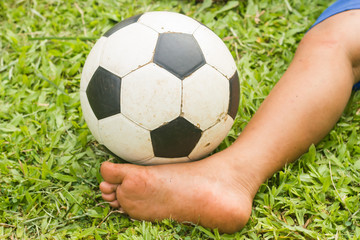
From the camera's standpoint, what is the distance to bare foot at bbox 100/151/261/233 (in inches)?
59.9

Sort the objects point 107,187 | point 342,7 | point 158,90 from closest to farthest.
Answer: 1. point 158,90
2. point 107,187
3. point 342,7

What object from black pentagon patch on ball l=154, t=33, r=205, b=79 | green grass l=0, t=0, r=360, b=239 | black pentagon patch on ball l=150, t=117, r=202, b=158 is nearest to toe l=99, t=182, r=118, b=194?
green grass l=0, t=0, r=360, b=239

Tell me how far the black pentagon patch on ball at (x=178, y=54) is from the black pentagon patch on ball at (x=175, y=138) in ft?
0.60

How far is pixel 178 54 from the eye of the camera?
1488 mm

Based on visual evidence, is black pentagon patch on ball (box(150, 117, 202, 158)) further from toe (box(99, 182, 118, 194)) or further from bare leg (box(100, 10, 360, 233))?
toe (box(99, 182, 118, 194))

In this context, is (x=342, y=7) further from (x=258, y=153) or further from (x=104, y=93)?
(x=104, y=93)

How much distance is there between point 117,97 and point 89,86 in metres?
0.17

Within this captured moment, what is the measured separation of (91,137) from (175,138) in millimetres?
650

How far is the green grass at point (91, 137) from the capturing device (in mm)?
1611

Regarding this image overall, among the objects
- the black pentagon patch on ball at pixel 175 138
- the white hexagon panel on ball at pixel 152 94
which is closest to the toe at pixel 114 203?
Result: the black pentagon patch on ball at pixel 175 138

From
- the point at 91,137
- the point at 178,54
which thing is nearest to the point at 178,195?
the point at 178,54

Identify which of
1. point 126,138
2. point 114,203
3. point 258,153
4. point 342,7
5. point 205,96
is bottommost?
point 114,203

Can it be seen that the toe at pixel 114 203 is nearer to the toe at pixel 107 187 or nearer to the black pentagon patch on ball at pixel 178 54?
the toe at pixel 107 187

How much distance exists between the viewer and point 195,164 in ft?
5.35
